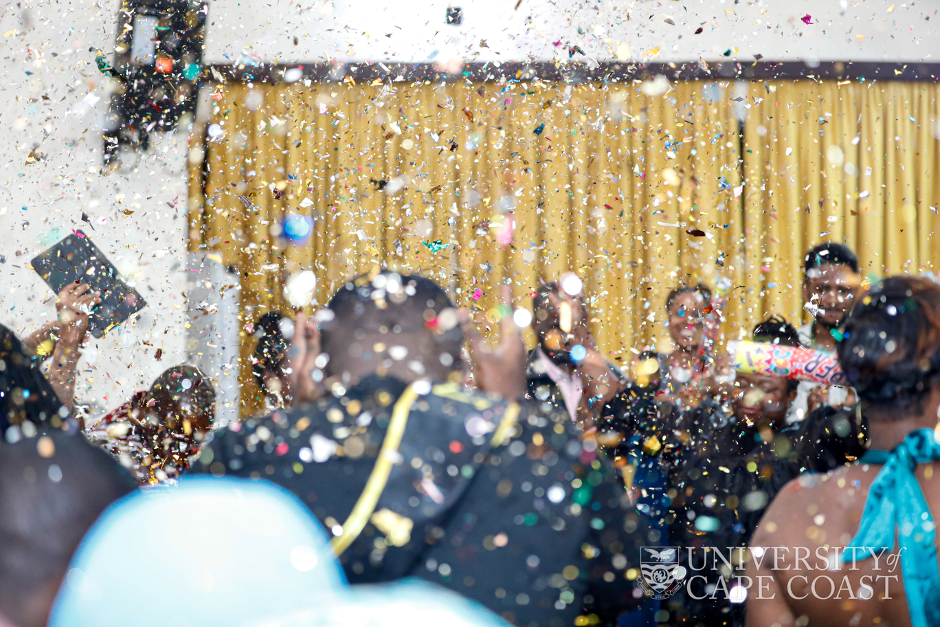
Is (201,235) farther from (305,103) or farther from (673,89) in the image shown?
(673,89)

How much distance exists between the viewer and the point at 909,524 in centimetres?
92

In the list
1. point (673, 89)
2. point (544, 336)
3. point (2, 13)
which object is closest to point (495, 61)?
point (673, 89)

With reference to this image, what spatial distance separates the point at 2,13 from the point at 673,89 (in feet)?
8.96

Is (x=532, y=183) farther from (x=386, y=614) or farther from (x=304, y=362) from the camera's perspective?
(x=386, y=614)

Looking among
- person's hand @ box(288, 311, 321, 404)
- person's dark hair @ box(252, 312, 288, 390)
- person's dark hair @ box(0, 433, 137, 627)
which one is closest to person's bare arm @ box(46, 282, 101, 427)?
person's dark hair @ box(252, 312, 288, 390)

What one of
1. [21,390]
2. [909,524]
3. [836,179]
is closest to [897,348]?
[909,524]

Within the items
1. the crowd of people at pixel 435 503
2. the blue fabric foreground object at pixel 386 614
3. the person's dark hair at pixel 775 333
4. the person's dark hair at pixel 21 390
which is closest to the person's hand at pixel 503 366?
the crowd of people at pixel 435 503

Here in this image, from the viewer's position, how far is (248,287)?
3174mm

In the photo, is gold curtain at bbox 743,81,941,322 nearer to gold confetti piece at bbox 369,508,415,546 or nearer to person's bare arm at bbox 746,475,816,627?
person's bare arm at bbox 746,475,816,627

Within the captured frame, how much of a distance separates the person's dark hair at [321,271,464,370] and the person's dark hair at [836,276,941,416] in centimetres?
54

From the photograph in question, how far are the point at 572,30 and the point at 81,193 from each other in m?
2.22

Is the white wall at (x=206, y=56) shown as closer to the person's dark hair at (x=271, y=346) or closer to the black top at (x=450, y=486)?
the person's dark hair at (x=271, y=346)

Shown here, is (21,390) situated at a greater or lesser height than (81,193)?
lesser

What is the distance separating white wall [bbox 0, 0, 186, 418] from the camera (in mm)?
2832
